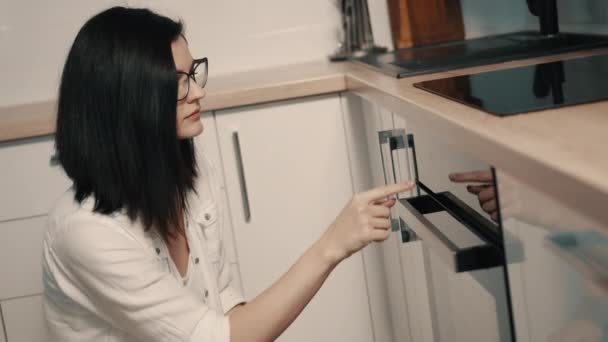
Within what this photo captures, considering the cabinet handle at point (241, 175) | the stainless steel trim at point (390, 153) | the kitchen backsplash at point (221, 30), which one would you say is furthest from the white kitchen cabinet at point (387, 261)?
the kitchen backsplash at point (221, 30)

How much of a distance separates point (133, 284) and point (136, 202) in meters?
0.13

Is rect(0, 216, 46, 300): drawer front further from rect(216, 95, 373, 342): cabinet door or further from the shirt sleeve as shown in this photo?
the shirt sleeve

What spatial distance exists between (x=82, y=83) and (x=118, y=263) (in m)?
0.25

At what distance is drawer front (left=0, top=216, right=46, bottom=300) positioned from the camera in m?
2.04

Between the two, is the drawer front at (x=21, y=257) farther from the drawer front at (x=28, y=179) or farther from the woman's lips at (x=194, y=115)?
the woman's lips at (x=194, y=115)

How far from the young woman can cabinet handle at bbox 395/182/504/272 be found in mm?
47

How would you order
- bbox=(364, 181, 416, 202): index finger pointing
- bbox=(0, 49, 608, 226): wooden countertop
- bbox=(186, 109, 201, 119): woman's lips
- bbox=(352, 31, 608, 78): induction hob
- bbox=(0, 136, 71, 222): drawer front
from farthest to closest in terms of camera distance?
bbox=(0, 136, 71, 222): drawer front
bbox=(352, 31, 608, 78): induction hob
bbox=(186, 109, 201, 119): woman's lips
bbox=(364, 181, 416, 202): index finger pointing
bbox=(0, 49, 608, 226): wooden countertop

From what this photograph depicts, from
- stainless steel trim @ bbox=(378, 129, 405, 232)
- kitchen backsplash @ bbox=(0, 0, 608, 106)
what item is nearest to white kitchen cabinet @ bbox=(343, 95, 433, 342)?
stainless steel trim @ bbox=(378, 129, 405, 232)

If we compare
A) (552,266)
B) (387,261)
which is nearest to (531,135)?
(552,266)

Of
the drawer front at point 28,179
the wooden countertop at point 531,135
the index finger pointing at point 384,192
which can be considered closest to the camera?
the wooden countertop at point 531,135

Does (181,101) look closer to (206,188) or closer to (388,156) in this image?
(206,188)

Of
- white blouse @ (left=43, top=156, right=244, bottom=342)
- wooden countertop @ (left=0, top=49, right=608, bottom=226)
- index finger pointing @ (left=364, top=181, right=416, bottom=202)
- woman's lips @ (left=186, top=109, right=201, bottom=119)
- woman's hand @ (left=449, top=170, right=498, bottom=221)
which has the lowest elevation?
white blouse @ (left=43, top=156, right=244, bottom=342)

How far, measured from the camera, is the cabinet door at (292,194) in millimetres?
2025

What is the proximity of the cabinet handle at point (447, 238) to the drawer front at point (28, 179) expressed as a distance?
40.8 inches
